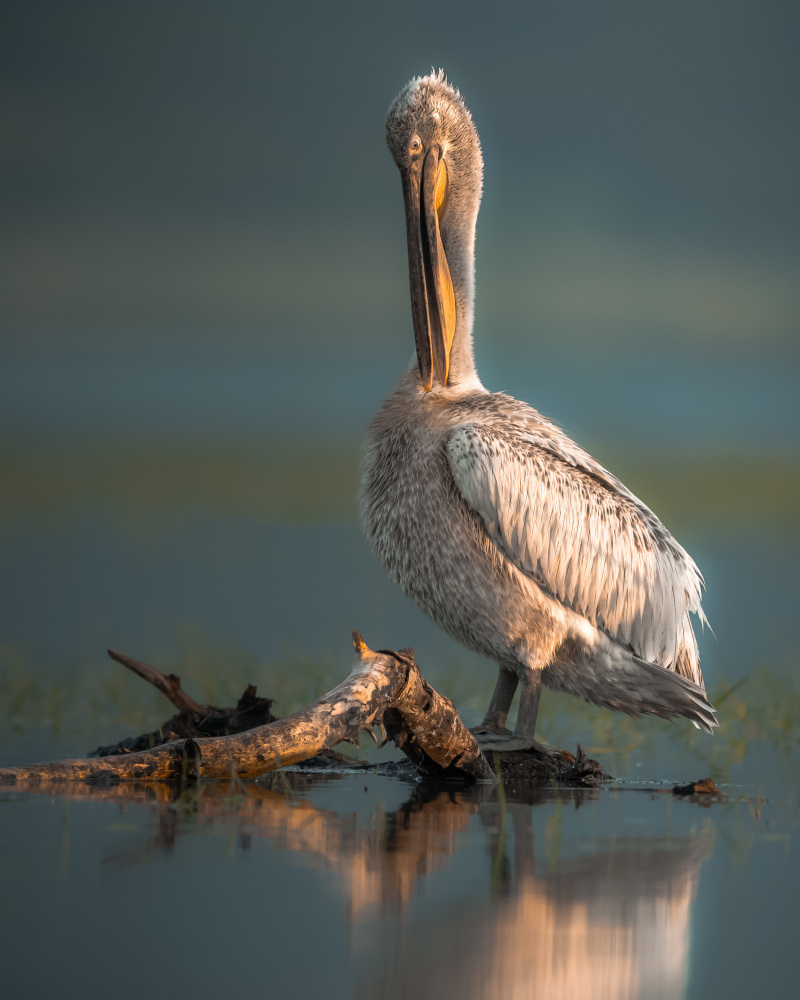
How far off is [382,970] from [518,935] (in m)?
0.48

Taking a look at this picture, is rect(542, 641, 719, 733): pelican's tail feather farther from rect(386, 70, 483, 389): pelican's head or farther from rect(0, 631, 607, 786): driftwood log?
rect(386, 70, 483, 389): pelican's head

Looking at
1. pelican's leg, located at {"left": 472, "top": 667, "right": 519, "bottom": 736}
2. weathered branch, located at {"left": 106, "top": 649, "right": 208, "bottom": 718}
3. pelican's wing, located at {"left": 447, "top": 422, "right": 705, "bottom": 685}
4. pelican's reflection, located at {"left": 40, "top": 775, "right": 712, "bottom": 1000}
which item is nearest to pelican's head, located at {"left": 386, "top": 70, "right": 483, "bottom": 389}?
pelican's wing, located at {"left": 447, "top": 422, "right": 705, "bottom": 685}

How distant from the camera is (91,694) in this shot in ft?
28.2

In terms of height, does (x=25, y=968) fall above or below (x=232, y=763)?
below

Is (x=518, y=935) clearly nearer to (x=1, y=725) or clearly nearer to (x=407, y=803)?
(x=407, y=803)

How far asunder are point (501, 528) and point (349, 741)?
68.1 inches

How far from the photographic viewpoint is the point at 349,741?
4898 mm

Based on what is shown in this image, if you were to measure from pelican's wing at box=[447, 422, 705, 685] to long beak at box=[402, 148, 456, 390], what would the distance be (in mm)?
813

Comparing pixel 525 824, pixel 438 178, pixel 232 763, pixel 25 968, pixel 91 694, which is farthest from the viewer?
pixel 91 694

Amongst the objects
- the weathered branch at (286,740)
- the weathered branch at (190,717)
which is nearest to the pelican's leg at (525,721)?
the weathered branch at (286,740)

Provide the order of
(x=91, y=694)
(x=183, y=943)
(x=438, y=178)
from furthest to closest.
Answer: (x=91, y=694)
(x=438, y=178)
(x=183, y=943)

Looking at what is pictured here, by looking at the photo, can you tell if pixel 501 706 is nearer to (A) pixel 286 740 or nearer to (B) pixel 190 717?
(B) pixel 190 717

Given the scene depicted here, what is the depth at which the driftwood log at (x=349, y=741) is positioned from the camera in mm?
4738

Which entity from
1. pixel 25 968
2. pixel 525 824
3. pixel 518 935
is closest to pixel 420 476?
pixel 525 824
